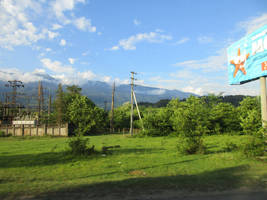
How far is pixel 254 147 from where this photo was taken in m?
12.4

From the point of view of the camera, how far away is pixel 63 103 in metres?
47.9

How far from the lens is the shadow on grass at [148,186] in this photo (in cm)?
617

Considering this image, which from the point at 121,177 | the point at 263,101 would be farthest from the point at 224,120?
the point at 121,177

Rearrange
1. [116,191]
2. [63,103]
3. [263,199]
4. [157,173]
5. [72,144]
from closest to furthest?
[263,199] → [116,191] → [157,173] → [72,144] → [63,103]

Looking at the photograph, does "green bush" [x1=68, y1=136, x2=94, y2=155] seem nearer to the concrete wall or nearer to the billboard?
the billboard

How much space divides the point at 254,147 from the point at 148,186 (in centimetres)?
906

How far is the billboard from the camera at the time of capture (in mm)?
12773

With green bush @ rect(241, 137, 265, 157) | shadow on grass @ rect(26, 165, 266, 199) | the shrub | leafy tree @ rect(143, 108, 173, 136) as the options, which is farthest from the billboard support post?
leafy tree @ rect(143, 108, 173, 136)

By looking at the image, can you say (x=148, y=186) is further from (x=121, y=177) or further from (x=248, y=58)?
(x=248, y=58)

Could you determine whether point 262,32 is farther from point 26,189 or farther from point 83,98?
point 83,98

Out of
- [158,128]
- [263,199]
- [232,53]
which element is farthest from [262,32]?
[158,128]

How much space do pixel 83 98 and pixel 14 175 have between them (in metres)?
39.7

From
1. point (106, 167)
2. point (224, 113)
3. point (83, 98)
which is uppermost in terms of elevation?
point (83, 98)

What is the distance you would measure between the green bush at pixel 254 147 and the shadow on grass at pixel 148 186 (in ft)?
15.2
